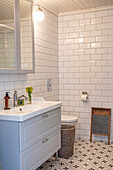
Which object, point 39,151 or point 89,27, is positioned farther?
point 89,27

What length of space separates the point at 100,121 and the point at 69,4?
2.32m

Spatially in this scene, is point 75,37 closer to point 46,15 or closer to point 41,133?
point 46,15

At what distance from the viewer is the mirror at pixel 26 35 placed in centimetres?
289

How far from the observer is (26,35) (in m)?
2.99

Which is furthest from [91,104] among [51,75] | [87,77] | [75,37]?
[75,37]

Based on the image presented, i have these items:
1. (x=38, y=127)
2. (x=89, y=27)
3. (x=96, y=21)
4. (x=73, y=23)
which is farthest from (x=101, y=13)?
(x=38, y=127)

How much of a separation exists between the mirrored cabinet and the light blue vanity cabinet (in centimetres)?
69

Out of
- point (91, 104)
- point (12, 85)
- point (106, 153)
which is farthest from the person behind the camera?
point (91, 104)

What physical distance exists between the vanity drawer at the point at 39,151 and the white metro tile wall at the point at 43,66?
81cm

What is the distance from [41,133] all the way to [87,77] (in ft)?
6.50

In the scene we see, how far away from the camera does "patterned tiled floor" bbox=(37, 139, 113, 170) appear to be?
10.1ft

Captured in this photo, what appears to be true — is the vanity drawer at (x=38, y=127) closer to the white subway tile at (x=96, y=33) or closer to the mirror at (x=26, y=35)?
the mirror at (x=26, y=35)

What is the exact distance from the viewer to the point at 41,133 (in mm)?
2660

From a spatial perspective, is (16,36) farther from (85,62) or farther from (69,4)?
(85,62)
